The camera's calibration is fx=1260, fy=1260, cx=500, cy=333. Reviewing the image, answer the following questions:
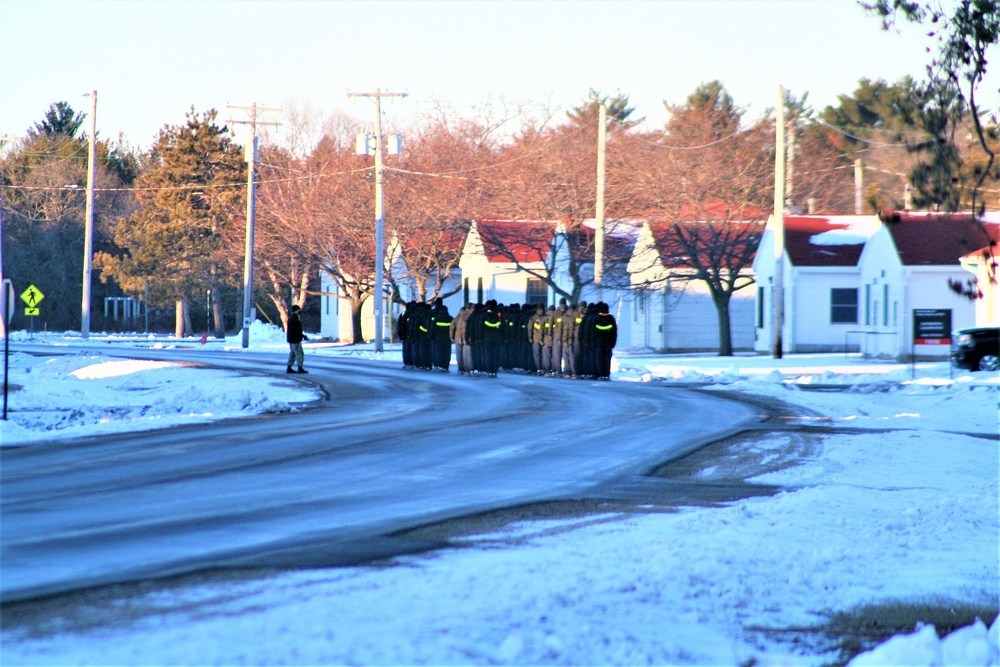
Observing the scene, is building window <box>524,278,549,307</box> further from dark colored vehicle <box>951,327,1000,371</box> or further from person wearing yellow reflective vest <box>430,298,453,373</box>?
dark colored vehicle <box>951,327,1000,371</box>

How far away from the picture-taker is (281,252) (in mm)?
61094

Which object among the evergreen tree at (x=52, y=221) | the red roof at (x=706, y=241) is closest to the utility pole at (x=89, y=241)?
the evergreen tree at (x=52, y=221)

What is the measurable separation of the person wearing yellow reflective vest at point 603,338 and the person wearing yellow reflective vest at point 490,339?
297cm

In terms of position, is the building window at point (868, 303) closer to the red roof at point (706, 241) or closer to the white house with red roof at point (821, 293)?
the white house with red roof at point (821, 293)

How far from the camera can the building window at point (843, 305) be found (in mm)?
42700

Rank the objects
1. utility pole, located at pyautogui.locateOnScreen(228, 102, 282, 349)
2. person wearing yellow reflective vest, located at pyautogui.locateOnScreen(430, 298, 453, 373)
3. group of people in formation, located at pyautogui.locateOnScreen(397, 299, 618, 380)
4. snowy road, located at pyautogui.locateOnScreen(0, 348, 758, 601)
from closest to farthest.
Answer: snowy road, located at pyautogui.locateOnScreen(0, 348, 758, 601), group of people in formation, located at pyautogui.locateOnScreen(397, 299, 618, 380), person wearing yellow reflective vest, located at pyautogui.locateOnScreen(430, 298, 453, 373), utility pole, located at pyautogui.locateOnScreen(228, 102, 282, 349)

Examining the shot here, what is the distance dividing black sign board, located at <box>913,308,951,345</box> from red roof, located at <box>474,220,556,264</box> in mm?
18980

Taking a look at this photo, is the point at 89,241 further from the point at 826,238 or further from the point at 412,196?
the point at 826,238

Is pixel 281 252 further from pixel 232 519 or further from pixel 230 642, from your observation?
pixel 230 642

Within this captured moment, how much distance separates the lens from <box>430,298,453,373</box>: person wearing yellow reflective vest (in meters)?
33.8

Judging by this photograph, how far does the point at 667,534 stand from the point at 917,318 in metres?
22.1

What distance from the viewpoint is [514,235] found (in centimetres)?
4919

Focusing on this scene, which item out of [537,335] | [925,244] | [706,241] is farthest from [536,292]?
[537,335]

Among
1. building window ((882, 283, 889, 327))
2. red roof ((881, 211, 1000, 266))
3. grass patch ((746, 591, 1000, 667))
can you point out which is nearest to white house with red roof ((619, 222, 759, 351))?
building window ((882, 283, 889, 327))
